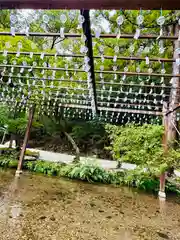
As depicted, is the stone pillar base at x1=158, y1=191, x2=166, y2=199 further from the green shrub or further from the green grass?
the green shrub

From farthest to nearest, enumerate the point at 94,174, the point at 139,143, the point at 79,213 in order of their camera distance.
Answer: the point at 94,174
the point at 139,143
the point at 79,213

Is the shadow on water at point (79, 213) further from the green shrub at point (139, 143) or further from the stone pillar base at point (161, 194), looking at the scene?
the green shrub at point (139, 143)

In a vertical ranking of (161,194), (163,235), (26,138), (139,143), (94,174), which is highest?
(139,143)

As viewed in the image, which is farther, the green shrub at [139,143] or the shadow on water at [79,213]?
the green shrub at [139,143]

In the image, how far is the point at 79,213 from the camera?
3.60 meters

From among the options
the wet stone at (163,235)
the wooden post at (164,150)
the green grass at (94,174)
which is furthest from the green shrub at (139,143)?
the wet stone at (163,235)

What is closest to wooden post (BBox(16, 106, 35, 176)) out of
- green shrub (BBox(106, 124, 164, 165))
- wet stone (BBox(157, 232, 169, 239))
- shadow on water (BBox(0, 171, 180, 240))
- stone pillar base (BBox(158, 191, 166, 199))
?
shadow on water (BBox(0, 171, 180, 240))

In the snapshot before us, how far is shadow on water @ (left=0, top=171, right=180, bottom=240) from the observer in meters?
2.78

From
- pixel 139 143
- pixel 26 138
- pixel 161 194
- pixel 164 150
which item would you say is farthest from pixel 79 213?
pixel 26 138

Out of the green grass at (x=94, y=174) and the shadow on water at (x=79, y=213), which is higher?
the green grass at (x=94, y=174)

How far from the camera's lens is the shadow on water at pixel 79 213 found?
278 centimetres

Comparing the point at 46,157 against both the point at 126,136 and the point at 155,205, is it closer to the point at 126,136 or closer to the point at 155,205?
the point at 126,136

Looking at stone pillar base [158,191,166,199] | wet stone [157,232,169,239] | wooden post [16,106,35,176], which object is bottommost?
wet stone [157,232,169,239]

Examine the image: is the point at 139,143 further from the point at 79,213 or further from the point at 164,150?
the point at 79,213
